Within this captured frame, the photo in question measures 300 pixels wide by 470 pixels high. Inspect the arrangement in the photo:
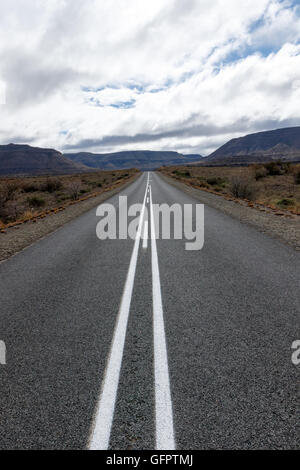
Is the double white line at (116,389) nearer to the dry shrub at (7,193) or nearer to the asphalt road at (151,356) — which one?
the asphalt road at (151,356)

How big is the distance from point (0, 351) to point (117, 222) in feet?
27.3

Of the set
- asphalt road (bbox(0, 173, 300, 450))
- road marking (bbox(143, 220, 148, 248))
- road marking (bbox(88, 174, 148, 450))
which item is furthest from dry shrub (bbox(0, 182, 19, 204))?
road marking (bbox(88, 174, 148, 450))

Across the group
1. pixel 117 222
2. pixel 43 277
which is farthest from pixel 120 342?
pixel 117 222

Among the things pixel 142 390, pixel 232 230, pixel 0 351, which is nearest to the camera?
pixel 142 390

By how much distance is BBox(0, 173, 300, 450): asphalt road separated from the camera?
2094 mm

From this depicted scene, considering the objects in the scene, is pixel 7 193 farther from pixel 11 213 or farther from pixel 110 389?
pixel 110 389

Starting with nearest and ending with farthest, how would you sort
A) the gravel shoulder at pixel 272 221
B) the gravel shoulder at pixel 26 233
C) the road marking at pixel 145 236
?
1. the gravel shoulder at pixel 26 233
2. the road marking at pixel 145 236
3. the gravel shoulder at pixel 272 221

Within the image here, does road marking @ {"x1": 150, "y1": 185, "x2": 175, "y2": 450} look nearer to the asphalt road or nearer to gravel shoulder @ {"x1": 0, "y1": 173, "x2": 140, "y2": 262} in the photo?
the asphalt road

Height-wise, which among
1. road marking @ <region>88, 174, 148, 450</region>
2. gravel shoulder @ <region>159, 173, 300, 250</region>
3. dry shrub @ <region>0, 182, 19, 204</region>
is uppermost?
dry shrub @ <region>0, 182, 19, 204</region>

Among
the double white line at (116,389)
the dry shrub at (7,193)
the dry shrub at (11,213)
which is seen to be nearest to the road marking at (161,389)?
the double white line at (116,389)

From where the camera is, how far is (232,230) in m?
9.16

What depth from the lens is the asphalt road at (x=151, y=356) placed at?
209 cm

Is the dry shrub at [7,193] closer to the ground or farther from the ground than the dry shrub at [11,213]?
farther from the ground
